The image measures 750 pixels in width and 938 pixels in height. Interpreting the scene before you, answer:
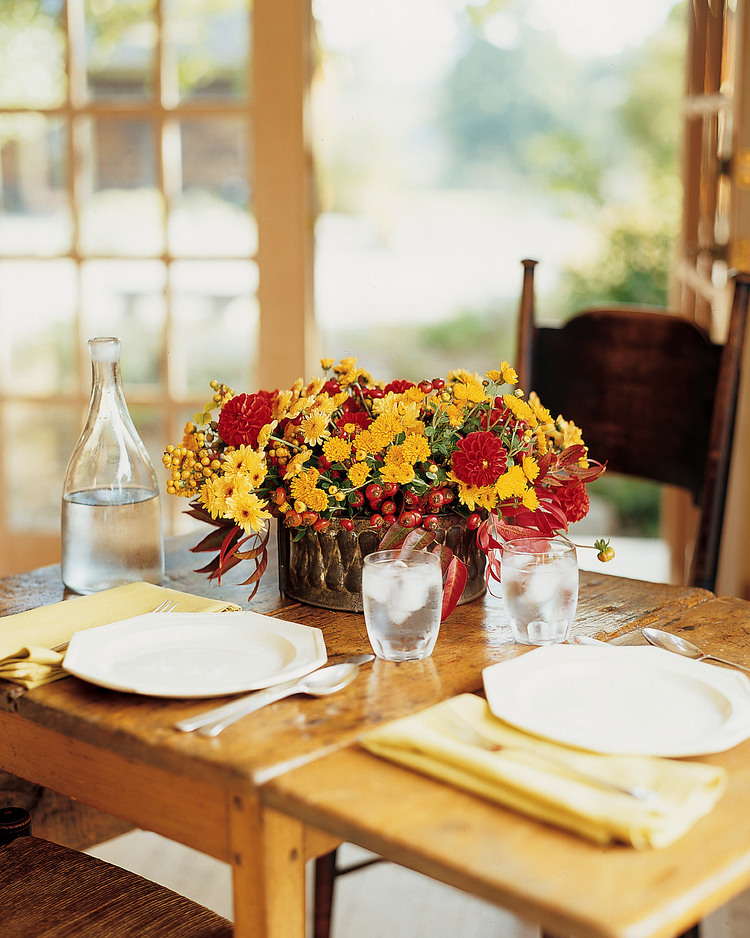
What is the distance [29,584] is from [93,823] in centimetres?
36

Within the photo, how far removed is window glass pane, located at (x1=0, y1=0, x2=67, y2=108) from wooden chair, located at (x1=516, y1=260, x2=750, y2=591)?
133 cm

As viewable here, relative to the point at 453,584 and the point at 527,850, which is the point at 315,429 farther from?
the point at 527,850

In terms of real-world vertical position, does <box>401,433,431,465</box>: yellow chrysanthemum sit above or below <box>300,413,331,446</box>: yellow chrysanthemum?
below

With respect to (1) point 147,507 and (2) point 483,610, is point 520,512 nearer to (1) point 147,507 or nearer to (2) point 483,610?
(2) point 483,610

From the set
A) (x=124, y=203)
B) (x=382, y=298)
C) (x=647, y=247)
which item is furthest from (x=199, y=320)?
(x=382, y=298)

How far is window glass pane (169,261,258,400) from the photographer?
2.46m

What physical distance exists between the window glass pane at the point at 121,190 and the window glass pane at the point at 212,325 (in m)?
0.12

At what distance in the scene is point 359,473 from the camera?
1005 mm

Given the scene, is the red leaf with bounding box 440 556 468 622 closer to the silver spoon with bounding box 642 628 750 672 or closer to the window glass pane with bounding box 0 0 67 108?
the silver spoon with bounding box 642 628 750 672

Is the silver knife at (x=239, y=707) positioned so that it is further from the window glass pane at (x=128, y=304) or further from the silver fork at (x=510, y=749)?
the window glass pane at (x=128, y=304)

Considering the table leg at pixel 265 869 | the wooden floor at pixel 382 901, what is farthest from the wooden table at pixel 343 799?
the wooden floor at pixel 382 901

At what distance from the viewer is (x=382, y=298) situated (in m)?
6.99

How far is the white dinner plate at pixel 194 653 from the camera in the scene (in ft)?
2.76

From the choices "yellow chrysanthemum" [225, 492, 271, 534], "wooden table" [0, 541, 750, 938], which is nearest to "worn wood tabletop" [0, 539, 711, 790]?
"wooden table" [0, 541, 750, 938]
